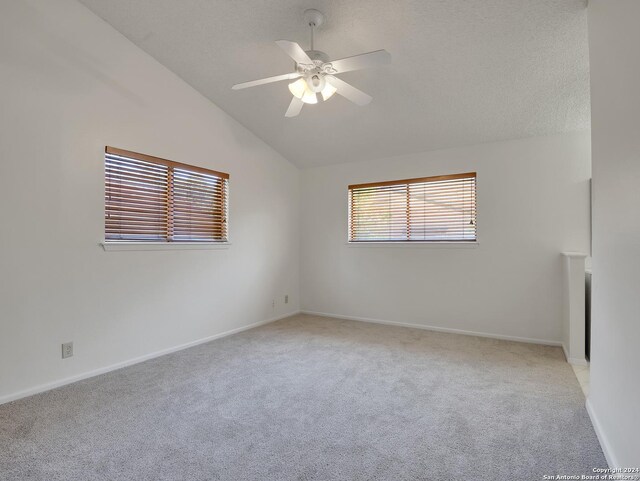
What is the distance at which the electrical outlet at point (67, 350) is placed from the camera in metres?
Answer: 2.73

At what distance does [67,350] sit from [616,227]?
3.76 metres

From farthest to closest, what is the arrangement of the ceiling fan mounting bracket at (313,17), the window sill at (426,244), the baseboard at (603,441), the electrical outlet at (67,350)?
the window sill at (426,244)
the electrical outlet at (67,350)
the ceiling fan mounting bracket at (313,17)
the baseboard at (603,441)

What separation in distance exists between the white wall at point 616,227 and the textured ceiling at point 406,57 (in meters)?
0.57

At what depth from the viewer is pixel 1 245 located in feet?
7.95

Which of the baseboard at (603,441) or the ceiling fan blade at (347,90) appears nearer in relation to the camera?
the baseboard at (603,441)

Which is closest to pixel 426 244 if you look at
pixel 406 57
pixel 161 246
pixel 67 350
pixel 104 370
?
pixel 406 57

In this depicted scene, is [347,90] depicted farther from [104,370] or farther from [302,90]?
[104,370]

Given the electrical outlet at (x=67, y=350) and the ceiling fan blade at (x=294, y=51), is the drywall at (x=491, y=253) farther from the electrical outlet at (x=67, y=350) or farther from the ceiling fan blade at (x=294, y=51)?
the electrical outlet at (x=67, y=350)

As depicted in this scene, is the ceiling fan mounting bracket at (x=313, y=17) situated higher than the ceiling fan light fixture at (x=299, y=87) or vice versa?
the ceiling fan mounting bracket at (x=313, y=17)

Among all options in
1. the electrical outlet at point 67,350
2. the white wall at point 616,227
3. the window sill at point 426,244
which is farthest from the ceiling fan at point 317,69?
the electrical outlet at point 67,350

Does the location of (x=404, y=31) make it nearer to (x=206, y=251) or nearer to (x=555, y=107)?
(x=555, y=107)

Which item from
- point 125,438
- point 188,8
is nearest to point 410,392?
point 125,438

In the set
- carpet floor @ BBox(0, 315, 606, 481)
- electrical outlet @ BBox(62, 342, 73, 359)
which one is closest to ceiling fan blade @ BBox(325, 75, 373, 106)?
carpet floor @ BBox(0, 315, 606, 481)

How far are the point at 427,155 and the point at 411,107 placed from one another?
3.09 feet
